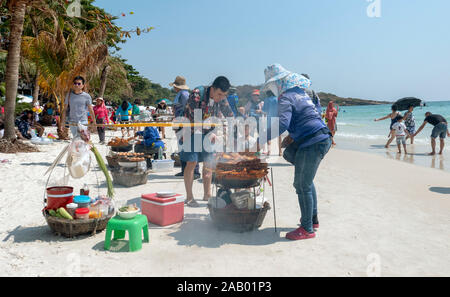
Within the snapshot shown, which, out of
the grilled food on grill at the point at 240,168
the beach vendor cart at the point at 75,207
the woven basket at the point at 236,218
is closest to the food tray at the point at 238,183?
the grilled food on grill at the point at 240,168

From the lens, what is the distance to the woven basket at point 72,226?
4070mm

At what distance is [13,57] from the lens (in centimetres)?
1034

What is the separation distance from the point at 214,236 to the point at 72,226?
1.70 meters

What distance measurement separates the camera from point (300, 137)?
410cm

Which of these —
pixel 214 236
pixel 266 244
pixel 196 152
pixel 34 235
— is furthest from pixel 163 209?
pixel 34 235

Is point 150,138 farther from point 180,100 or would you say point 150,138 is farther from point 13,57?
point 13,57

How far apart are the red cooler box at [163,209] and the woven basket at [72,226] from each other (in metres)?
0.75

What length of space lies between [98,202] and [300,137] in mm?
2625

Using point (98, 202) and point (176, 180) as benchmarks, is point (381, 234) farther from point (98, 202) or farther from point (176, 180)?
point (176, 180)

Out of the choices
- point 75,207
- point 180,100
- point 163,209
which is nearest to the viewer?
point 75,207

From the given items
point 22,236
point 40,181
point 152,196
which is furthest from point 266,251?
point 40,181

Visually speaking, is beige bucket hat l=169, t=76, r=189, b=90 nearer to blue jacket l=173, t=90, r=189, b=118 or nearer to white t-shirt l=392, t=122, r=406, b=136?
blue jacket l=173, t=90, r=189, b=118

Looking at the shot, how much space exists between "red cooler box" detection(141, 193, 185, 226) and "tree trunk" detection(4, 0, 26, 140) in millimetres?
7942

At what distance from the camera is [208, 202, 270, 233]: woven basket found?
175 inches
